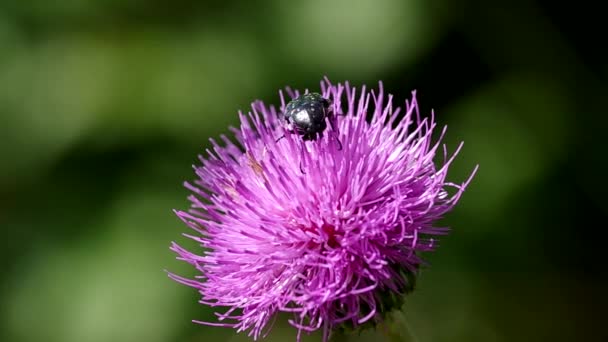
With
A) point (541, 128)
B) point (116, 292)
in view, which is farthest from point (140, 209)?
point (541, 128)

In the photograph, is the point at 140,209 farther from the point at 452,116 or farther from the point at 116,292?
the point at 452,116

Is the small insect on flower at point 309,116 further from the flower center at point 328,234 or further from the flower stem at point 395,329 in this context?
the flower stem at point 395,329

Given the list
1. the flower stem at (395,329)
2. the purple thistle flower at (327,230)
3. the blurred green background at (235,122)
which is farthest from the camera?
the blurred green background at (235,122)

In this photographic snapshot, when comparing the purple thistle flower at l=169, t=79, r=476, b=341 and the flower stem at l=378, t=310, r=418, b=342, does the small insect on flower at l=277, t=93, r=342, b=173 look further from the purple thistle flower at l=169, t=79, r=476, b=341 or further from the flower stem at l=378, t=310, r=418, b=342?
the flower stem at l=378, t=310, r=418, b=342

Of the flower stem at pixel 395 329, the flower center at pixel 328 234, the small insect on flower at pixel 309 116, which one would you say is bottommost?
the flower stem at pixel 395 329

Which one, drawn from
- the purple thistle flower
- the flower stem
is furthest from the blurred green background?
the flower stem

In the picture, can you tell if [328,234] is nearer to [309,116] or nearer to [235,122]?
[309,116]

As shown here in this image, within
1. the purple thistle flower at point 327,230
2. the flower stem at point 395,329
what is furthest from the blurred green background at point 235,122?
the flower stem at point 395,329
